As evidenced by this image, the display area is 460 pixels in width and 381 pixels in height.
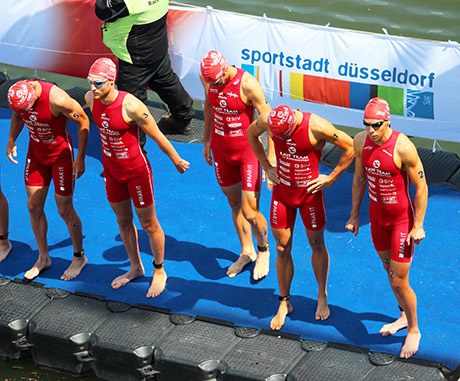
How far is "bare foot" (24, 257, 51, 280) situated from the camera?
25.2ft

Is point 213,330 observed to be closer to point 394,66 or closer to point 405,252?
point 405,252

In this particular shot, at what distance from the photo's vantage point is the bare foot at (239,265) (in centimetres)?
755

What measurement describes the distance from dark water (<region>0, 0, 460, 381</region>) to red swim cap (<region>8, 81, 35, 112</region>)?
840 centimetres

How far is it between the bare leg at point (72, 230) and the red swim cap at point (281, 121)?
2.34 m

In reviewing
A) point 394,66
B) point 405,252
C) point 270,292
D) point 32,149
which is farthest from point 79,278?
point 394,66

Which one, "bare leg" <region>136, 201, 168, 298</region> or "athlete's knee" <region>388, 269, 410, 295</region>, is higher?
"athlete's knee" <region>388, 269, 410, 295</region>

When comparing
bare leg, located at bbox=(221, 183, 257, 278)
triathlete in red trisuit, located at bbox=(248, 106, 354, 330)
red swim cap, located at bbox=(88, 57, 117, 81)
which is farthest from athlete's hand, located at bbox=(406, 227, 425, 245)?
red swim cap, located at bbox=(88, 57, 117, 81)

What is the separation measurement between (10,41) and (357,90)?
16.5 feet

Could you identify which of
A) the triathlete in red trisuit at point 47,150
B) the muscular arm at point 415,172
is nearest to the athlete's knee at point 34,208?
the triathlete in red trisuit at point 47,150

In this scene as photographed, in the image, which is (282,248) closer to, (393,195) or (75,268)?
(393,195)

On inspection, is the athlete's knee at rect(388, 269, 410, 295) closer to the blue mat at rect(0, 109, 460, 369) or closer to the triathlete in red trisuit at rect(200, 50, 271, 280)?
the blue mat at rect(0, 109, 460, 369)

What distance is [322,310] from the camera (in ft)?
22.4

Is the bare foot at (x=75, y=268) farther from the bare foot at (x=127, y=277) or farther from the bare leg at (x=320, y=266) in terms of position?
the bare leg at (x=320, y=266)

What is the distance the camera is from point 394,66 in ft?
28.9
